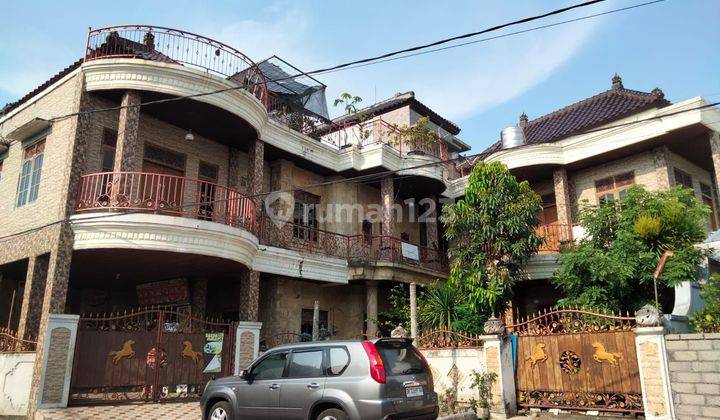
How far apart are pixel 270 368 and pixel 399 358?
2.07 meters

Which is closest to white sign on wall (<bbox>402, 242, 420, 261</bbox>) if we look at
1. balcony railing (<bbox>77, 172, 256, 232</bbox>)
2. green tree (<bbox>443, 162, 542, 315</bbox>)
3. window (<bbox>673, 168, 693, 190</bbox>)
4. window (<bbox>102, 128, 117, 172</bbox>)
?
green tree (<bbox>443, 162, 542, 315</bbox>)

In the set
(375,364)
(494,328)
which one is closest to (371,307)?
(494,328)

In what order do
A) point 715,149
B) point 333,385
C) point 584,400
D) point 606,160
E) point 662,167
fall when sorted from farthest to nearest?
1. point 606,160
2. point 662,167
3. point 715,149
4. point 584,400
5. point 333,385

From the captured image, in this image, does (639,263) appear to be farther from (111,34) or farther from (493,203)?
(111,34)

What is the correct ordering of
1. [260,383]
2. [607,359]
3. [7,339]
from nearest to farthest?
1. [260,383]
2. [607,359]
3. [7,339]

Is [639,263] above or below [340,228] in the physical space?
below

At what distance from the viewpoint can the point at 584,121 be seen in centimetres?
2002

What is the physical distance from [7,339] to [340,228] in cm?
999

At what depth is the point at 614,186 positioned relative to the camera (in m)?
18.2

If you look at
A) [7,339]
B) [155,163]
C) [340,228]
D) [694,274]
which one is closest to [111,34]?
[155,163]

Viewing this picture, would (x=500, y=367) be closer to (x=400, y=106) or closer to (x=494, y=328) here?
(x=494, y=328)

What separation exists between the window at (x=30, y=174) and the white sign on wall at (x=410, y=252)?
10.7m

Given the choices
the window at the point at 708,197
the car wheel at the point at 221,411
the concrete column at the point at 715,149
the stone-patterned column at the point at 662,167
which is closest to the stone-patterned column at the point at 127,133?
the car wheel at the point at 221,411

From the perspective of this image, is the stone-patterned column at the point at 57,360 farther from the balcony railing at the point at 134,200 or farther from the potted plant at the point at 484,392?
the potted plant at the point at 484,392
